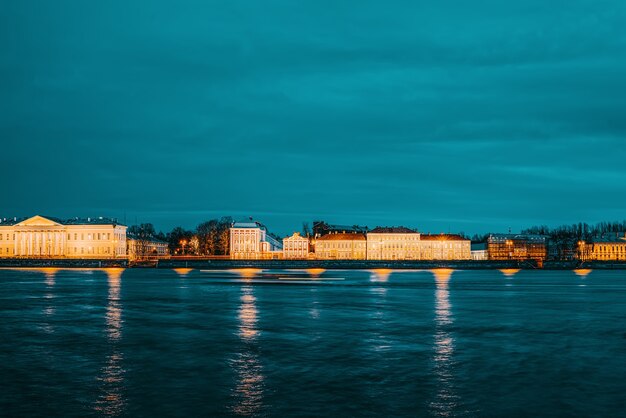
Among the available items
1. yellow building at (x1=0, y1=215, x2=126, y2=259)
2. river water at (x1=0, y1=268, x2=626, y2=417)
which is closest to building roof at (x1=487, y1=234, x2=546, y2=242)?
yellow building at (x1=0, y1=215, x2=126, y2=259)

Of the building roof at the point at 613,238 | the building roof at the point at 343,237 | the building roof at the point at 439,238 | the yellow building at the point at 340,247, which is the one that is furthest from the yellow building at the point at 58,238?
the building roof at the point at 613,238

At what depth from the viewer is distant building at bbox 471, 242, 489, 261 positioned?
7170 inches

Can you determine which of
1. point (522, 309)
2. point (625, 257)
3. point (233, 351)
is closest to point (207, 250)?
point (625, 257)

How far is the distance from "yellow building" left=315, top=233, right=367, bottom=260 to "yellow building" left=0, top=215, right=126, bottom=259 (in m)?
43.9

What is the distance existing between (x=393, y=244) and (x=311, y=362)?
5869 inches

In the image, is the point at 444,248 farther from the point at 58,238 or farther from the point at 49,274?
the point at 49,274

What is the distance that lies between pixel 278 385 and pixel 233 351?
15.6 ft

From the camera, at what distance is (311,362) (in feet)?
53.4

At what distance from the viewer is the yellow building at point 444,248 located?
165 m

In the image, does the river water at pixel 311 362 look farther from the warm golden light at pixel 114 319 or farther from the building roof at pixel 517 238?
the building roof at pixel 517 238

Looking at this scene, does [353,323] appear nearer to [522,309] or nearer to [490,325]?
[490,325]

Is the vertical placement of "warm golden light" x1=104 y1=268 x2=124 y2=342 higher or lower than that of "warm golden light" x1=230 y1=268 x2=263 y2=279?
higher

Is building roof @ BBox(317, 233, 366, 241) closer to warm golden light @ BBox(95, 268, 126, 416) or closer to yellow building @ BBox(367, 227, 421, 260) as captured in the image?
yellow building @ BBox(367, 227, 421, 260)

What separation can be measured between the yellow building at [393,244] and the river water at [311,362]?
132 meters
